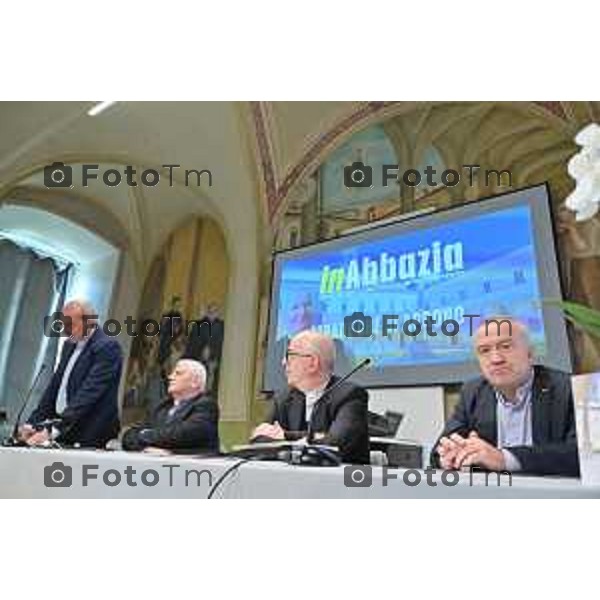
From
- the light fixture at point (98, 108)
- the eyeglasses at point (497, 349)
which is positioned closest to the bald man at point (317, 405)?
the eyeglasses at point (497, 349)

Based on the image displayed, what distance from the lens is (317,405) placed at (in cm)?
196

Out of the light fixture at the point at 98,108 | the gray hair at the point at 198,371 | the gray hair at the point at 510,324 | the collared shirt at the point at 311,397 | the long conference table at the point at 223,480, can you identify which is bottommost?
the long conference table at the point at 223,480

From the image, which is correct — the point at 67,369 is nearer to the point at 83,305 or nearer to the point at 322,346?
the point at 83,305

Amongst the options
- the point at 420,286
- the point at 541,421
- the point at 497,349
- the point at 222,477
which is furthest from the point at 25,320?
the point at 541,421

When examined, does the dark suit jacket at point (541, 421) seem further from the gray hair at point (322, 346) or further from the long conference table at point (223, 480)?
the gray hair at point (322, 346)

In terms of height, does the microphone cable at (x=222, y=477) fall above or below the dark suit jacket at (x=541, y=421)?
below

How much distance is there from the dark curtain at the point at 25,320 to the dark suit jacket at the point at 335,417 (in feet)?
2.31

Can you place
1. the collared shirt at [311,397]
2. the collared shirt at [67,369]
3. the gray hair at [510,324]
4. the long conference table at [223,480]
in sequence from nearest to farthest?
the long conference table at [223,480] < the gray hair at [510,324] < the collared shirt at [311,397] < the collared shirt at [67,369]

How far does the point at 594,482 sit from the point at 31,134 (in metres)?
1.80

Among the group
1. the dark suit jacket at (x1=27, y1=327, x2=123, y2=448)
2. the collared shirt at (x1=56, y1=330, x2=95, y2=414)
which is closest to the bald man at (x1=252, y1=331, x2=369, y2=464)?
the dark suit jacket at (x1=27, y1=327, x2=123, y2=448)

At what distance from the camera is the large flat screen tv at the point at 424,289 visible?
6.25 feet
